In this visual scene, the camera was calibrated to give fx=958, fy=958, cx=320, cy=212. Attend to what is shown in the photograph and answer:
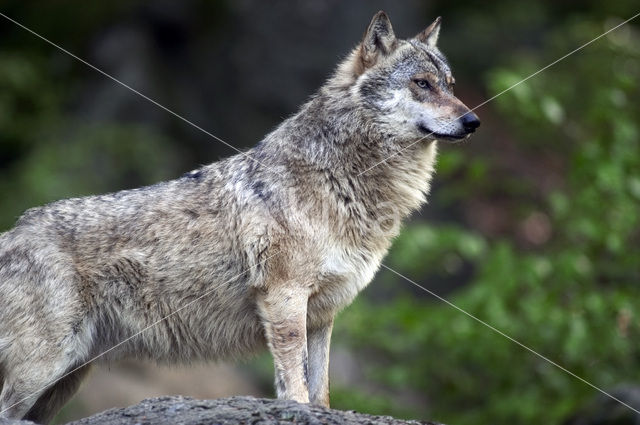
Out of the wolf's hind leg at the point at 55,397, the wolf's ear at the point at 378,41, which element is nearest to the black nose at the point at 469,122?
the wolf's ear at the point at 378,41

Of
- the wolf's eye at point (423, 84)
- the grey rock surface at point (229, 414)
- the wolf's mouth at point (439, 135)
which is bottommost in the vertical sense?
the grey rock surface at point (229, 414)

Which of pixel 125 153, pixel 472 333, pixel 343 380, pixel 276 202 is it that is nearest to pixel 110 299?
pixel 276 202

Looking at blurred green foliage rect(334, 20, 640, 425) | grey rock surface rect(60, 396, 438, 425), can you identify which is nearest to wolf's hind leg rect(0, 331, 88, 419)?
grey rock surface rect(60, 396, 438, 425)

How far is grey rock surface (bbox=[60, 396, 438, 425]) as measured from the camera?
21.3 ft

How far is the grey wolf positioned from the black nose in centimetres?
2

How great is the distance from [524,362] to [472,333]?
0.90m

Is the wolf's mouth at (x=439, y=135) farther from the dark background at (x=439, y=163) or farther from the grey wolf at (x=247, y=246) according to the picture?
the dark background at (x=439, y=163)

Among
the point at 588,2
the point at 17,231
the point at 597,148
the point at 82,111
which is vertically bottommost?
the point at 17,231

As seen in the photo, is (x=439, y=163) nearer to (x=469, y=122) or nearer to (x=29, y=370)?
(x=469, y=122)

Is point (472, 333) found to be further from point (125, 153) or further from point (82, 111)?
point (82, 111)

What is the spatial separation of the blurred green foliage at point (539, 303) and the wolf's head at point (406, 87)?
3052 millimetres

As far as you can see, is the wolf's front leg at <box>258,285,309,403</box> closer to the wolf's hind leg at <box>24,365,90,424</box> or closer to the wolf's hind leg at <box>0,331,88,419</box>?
the wolf's hind leg at <box>0,331,88,419</box>

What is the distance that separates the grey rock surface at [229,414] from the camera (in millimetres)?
6492

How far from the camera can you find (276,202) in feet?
25.0
